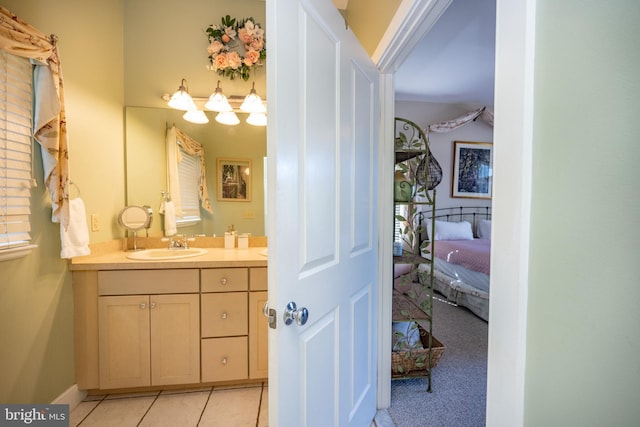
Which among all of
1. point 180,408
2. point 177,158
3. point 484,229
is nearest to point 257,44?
point 177,158

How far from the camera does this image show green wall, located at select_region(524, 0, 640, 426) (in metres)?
0.39

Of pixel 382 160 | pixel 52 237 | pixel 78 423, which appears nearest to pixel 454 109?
pixel 382 160

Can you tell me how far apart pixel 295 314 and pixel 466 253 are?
125 inches

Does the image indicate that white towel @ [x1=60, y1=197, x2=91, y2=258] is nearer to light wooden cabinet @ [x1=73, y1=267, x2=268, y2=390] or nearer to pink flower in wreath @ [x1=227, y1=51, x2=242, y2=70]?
light wooden cabinet @ [x1=73, y1=267, x2=268, y2=390]

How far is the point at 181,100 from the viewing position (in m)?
2.11

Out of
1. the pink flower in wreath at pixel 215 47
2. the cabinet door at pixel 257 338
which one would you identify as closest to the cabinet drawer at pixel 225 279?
the cabinet door at pixel 257 338

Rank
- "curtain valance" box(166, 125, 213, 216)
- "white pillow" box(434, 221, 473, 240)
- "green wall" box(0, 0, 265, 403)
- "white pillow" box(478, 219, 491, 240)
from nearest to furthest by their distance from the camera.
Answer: "green wall" box(0, 0, 265, 403) < "curtain valance" box(166, 125, 213, 216) < "white pillow" box(434, 221, 473, 240) < "white pillow" box(478, 219, 491, 240)

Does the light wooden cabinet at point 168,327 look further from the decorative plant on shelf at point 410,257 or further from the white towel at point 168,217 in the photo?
the decorative plant on shelf at point 410,257

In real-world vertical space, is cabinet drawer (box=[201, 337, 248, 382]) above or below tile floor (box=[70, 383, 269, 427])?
above

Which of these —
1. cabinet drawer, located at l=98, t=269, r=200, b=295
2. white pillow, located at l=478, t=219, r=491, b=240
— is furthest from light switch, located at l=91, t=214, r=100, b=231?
white pillow, located at l=478, t=219, r=491, b=240

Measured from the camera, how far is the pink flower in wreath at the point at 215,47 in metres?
2.16

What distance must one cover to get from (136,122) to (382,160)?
82.8 inches

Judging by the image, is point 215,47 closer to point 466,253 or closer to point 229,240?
point 229,240

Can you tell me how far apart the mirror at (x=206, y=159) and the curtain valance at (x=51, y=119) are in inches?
25.6
